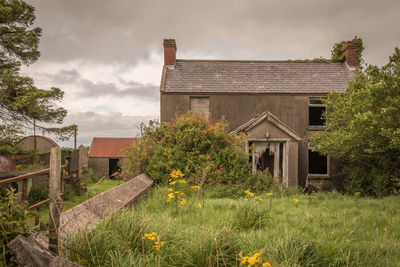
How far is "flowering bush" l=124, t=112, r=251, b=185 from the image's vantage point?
11109 mm

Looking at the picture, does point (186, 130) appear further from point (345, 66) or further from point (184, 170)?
point (345, 66)

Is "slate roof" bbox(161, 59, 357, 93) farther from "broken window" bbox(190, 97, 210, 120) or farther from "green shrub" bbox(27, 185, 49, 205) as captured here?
"green shrub" bbox(27, 185, 49, 205)

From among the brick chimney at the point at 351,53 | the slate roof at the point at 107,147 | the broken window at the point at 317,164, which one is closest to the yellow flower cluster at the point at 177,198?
the broken window at the point at 317,164

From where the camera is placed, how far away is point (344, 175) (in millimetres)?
16359

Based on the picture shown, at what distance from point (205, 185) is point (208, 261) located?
726cm

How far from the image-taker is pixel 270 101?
1688 centimetres

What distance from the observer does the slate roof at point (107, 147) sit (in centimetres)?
2792

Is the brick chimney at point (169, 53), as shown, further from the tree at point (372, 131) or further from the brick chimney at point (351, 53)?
the brick chimney at point (351, 53)

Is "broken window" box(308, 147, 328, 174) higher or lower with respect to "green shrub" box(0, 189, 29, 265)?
lower

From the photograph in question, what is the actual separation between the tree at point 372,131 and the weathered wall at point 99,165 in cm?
2034

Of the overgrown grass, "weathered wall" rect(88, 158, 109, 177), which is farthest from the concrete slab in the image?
"weathered wall" rect(88, 158, 109, 177)

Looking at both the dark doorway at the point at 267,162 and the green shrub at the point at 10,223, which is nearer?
the green shrub at the point at 10,223

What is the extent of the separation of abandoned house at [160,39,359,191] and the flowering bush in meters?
3.08

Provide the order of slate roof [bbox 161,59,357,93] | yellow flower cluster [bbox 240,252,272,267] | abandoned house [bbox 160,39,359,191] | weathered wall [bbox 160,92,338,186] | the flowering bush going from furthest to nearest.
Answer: slate roof [bbox 161,59,357,93], weathered wall [bbox 160,92,338,186], abandoned house [bbox 160,39,359,191], the flowering bush, yellow flower cluster [bbox 240,252,272,267]
